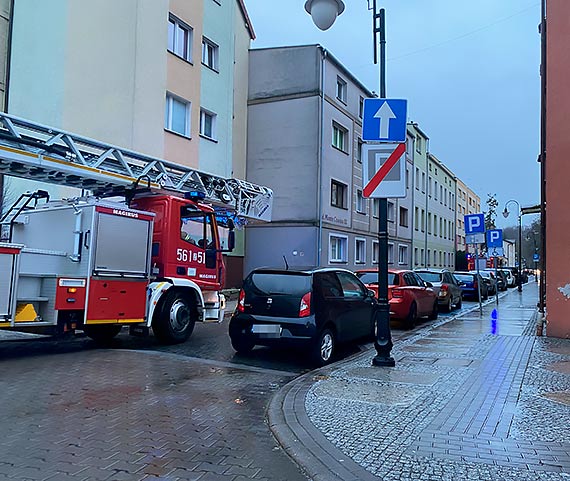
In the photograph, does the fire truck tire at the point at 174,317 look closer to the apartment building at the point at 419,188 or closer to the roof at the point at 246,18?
the roof at the point at 246,18

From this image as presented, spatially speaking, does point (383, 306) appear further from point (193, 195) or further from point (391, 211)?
point (391, 211)

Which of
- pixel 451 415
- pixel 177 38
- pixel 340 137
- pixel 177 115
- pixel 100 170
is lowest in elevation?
pixel 451 415

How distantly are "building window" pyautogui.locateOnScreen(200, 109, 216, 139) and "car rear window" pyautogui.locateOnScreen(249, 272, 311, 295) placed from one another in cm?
1293

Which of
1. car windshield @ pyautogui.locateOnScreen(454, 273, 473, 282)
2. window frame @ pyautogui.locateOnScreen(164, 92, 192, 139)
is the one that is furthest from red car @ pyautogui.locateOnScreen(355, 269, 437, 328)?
car windshield @ pyautogui.locateOnScreen(454, 273, 473, 282)

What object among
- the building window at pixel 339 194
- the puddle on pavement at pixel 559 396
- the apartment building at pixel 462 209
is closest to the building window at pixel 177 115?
the building window at pixel 339 194

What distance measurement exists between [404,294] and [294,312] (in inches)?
234

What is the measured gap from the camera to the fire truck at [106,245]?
832cm

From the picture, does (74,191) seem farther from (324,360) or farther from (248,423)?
(248,423)

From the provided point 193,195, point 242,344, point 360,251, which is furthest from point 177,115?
point 360,251

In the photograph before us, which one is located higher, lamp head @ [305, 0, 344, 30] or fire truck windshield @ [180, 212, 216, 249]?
lamp head @ [305, 0, 344, 30]

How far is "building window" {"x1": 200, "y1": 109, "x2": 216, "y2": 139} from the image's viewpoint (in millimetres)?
21047

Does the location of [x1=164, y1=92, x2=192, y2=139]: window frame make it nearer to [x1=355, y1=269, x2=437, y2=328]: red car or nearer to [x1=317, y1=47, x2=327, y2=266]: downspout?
[x1=317, y1=47, x2=327, y2=266]: downspout

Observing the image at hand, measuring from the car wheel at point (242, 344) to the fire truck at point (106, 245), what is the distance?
1.53m

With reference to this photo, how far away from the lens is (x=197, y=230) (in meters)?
10.9
